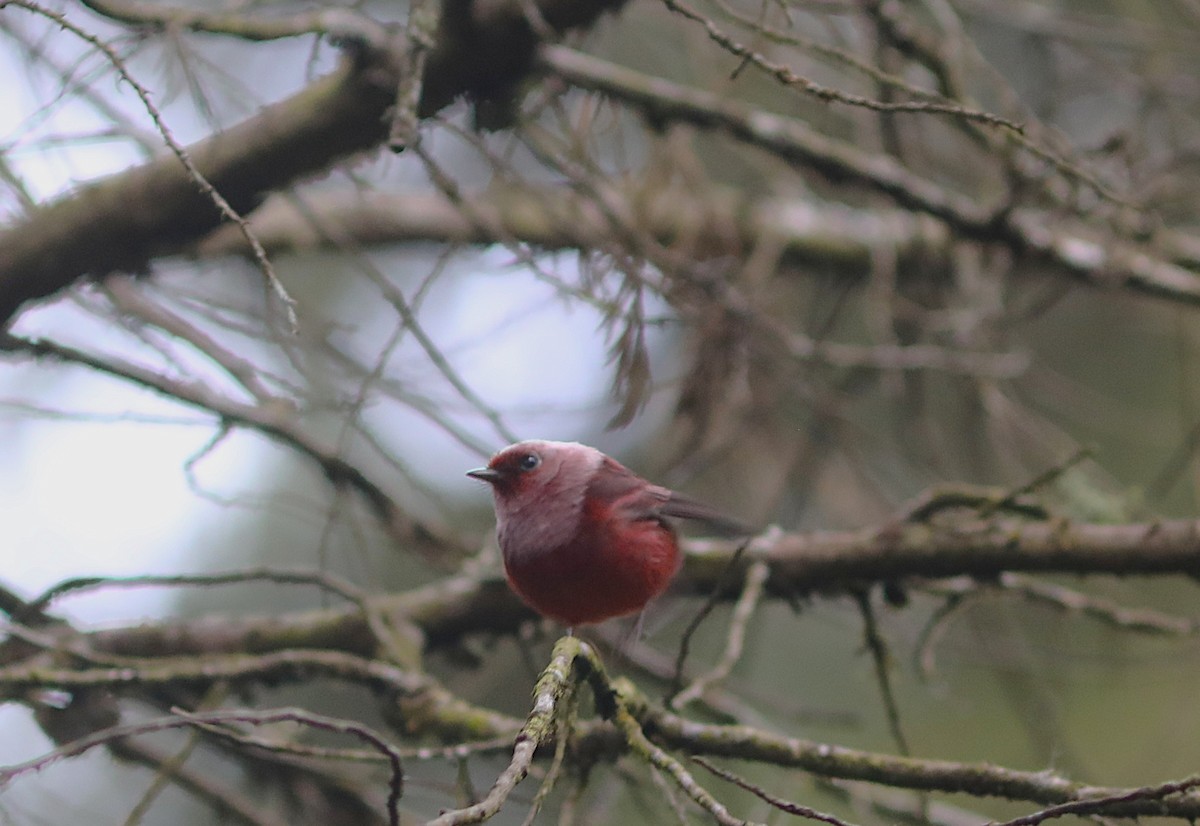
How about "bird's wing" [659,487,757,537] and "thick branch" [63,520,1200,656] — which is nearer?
"bird's wing" [659,487,757,537]

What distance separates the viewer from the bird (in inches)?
95.5

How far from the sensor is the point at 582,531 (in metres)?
2.48

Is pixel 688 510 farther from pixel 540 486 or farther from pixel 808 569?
pixel 808 569

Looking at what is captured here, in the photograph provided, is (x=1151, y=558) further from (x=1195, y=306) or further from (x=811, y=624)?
(x=811, y=624)

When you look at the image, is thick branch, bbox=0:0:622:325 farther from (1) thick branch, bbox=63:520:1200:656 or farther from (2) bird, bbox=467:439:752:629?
(1) thick branch, bbox=63:520:1200:656

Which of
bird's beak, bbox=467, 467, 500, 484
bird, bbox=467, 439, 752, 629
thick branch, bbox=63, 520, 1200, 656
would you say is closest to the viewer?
bird, bbox=467, 439, 752, 629

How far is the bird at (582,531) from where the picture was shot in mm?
2426

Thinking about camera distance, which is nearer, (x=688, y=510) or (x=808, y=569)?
(x=688, y=510)

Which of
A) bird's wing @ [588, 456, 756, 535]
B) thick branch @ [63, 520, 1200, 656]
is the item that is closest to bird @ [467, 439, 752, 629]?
bird's wing @ [588, 456, 756, 535]

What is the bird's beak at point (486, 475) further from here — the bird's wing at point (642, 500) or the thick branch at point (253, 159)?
the thick branch at point (253, 159)

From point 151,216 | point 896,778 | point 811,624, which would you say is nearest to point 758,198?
point 811,624

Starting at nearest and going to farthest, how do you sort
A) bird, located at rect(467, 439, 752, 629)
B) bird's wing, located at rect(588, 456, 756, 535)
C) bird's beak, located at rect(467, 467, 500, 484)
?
bird, located at rect(467, 439, 752, 629) < bird's wing, located at rect(588, 456, 756, 535) < bird's beak, located at rect(467, 467, 500, 484)

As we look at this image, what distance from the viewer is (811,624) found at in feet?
25.0

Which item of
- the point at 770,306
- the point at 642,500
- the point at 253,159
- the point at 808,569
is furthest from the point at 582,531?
the point at 770,306
